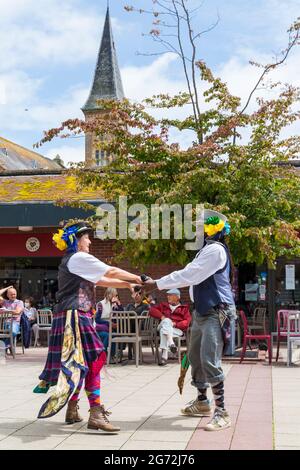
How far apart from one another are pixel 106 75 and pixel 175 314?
5393 centimetres

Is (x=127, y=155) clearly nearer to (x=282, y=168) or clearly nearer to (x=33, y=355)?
(x=282, y=168)

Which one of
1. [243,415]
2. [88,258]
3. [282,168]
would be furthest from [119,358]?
[88,258]

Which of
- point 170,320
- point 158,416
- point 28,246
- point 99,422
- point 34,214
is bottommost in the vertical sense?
point 158,416

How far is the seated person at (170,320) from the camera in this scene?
34.2ft

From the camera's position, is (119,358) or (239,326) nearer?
(119,358)

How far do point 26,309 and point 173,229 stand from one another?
531 cm

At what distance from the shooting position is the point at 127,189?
11195mm

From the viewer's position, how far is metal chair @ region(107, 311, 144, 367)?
10.4 m

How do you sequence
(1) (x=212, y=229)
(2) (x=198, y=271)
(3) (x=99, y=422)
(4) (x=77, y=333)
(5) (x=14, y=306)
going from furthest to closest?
(5) (x=14, y=306), (1) (x=212, y=229), (2) (x=198, y=271), (4) (x=77, y=333), (3) (x=99, y=422)

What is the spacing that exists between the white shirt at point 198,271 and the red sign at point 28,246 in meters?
10.5

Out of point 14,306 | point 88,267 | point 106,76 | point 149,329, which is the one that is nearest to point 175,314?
point 149,329

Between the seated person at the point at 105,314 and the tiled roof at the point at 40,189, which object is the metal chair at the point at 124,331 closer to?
the seated person at the point at 105,314

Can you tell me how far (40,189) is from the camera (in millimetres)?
16188

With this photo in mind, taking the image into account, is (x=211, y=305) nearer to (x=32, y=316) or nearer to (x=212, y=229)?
(x=212, y=229)
